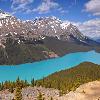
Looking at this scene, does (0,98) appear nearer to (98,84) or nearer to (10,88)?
(10,88)

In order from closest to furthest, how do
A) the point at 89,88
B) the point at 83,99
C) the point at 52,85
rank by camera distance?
the point at 83,99 → the point at 89,88 → the point at 52,85

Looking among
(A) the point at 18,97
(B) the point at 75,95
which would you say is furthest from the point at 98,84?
(A) the point at 18,97

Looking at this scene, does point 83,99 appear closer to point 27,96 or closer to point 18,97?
point 18,97

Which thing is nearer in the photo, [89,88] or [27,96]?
[89,88]

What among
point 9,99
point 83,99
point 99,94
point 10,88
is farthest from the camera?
point 10,88

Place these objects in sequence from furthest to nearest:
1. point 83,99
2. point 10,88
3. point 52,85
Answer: point 52,85 < point 10,88 < point 83,99

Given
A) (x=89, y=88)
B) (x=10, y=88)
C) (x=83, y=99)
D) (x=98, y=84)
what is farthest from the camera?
(x=10, y=88)

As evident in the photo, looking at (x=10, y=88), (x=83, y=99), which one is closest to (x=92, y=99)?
(x=83, y=99)

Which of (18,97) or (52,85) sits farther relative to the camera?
(52,85)

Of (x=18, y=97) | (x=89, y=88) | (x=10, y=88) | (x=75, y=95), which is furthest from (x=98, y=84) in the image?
(x=10, y=88)
